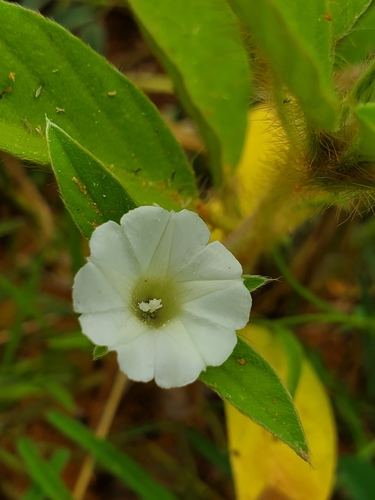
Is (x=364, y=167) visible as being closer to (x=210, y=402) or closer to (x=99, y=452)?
(x=99, y=452)

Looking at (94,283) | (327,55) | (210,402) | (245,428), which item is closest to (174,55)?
(327,55)

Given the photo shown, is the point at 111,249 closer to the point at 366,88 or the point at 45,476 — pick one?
the point at 366,88

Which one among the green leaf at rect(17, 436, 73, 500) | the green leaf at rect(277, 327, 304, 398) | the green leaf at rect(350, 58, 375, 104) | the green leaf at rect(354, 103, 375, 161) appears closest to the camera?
the green leaf at rect(354, 103, 375, 161)

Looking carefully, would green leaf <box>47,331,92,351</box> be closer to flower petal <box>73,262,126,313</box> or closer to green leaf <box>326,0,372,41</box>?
flower petal <box>73,262,126,313</box>

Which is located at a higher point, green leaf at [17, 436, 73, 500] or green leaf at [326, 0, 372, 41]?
green leaf at [326, 0, 372, 41]

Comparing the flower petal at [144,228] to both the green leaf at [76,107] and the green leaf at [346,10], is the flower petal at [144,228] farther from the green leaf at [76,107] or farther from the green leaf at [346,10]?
the green leaf at [346,10]

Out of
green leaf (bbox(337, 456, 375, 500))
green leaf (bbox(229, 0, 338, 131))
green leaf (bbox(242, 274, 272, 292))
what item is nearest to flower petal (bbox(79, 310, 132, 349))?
green leaf (bbox(242, 274, 272, 292))
